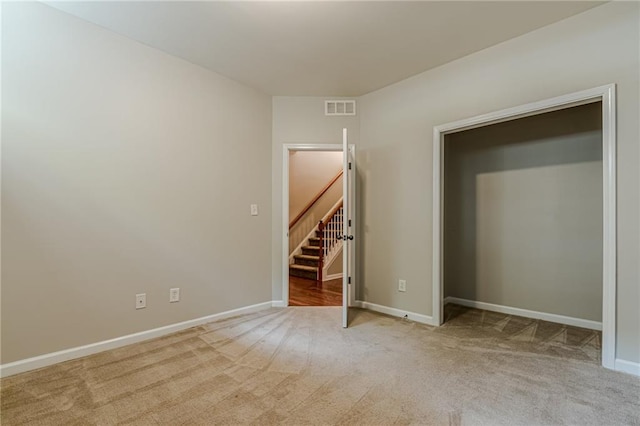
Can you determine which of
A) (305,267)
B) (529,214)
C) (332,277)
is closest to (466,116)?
(529,214)

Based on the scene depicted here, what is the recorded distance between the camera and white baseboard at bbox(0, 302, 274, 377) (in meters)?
2.13

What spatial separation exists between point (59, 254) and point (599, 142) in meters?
4.86

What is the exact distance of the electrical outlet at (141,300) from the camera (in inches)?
108

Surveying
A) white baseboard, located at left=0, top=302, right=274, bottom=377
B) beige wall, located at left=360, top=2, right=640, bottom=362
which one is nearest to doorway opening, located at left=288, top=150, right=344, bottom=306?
beige wall, located at left=360, top=2, right=640, bottom=362

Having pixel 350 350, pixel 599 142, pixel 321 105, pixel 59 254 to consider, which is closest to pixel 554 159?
pixel 599 142

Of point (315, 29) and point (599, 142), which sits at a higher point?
point (315, 29)

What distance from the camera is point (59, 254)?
2.33 metres

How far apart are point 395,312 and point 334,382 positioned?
1652 millimetres

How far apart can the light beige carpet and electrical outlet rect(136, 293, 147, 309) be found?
319mm

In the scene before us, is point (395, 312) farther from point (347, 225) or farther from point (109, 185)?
point (109, 185)

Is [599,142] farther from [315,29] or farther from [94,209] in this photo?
[94,209]

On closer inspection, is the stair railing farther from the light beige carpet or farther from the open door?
the light beige carpet

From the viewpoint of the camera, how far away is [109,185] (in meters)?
2.57

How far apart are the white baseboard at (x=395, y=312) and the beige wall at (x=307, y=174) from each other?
3173mm
